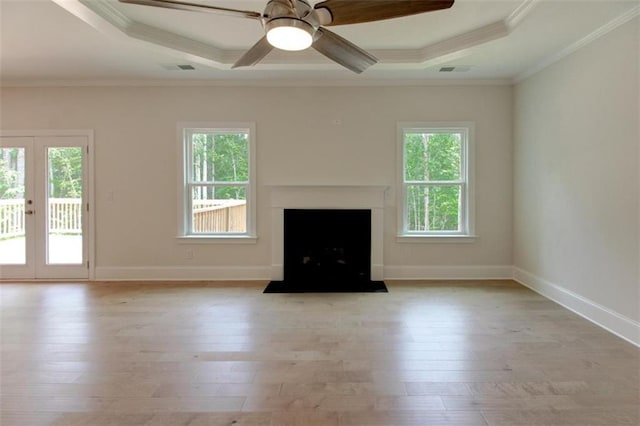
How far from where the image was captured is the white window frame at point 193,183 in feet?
15.8

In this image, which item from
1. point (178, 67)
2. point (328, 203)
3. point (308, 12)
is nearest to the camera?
point (308, 12)

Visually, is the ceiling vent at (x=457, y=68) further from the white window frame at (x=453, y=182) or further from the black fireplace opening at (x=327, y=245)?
the black fireplace opening at (x=327, y=245)

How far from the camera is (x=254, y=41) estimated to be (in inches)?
146

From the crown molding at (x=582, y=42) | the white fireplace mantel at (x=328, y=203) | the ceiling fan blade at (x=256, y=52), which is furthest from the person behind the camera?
the white fireplace mantel at (x=328, y=203)

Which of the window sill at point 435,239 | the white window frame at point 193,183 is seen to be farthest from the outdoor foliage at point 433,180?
the white window frame at point 193,183

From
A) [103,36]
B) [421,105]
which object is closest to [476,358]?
[421,105]

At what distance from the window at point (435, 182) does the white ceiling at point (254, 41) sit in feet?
2.46

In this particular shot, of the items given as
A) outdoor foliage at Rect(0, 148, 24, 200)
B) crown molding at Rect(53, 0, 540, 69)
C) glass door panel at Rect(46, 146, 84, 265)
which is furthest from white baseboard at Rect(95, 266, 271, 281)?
crown molding at Rect(53, 0, 540, 69)

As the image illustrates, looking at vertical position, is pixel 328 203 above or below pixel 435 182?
below

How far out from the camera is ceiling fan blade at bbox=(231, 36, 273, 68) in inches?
93.4

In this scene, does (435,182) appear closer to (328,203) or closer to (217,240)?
(328,203)

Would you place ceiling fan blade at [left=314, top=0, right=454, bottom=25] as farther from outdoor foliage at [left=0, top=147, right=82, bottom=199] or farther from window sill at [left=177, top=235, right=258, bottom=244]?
outdoor foliage at [left=0, top=147, right=82, bottom=199]

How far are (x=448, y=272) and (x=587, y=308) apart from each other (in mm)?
1660

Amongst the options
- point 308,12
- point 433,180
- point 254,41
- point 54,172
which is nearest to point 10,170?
point 54,172
